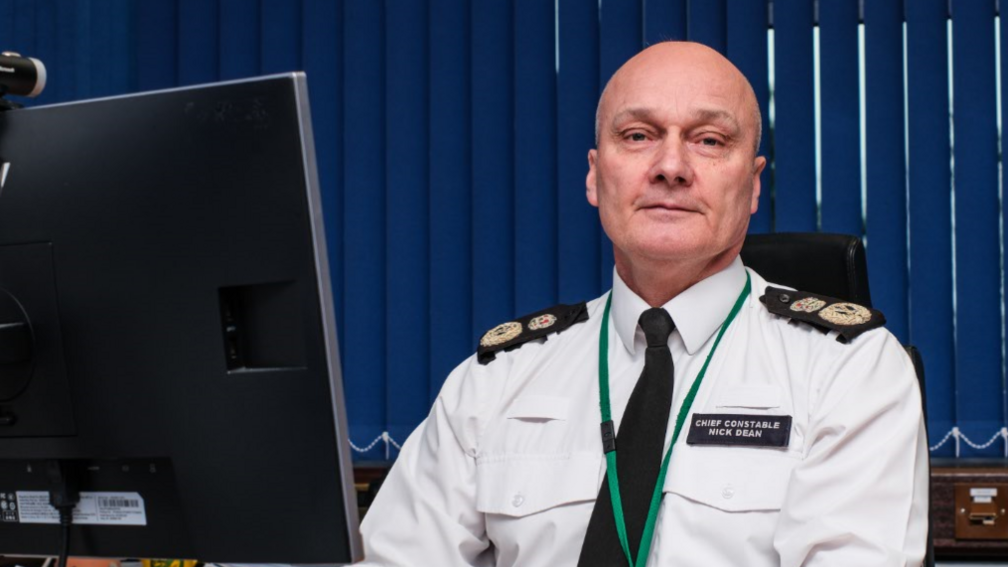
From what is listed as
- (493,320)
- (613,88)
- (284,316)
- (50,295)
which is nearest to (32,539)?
(50,295)

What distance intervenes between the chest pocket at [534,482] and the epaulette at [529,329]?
0.72ft

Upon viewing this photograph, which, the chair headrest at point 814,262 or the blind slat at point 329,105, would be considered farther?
the blind slat at point 329,105

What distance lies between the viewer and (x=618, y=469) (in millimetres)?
1406

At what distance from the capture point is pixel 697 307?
1.53 m

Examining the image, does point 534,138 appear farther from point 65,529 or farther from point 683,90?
point 65,529

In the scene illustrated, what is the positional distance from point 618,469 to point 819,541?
0.93 feet

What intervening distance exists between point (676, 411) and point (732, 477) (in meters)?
0.13

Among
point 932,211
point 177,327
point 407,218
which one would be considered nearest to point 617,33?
point 407,218

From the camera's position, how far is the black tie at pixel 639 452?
1.34m

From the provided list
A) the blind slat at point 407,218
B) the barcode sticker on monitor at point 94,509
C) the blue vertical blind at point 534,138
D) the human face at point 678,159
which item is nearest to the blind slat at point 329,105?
the blue vertical blind at point 534,138

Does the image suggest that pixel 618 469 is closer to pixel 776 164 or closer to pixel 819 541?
pixel 819 541

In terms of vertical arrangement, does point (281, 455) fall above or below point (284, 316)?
below

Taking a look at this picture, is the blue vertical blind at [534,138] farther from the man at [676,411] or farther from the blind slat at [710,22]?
the man at [676,411]

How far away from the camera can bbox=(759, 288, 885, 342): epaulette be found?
4.73 ft
